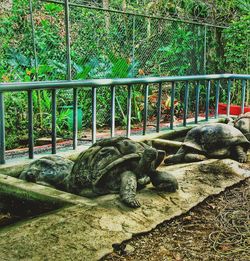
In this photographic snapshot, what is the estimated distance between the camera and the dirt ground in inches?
108

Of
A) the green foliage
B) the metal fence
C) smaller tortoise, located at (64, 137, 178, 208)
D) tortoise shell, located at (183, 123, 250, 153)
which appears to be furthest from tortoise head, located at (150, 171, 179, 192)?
the green foliage

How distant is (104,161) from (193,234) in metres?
0.96

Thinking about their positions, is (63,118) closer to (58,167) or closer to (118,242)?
(58,167)

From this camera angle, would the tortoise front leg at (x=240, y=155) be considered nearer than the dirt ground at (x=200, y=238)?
No

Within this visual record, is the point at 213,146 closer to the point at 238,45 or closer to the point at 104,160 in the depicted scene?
the point at 104,160

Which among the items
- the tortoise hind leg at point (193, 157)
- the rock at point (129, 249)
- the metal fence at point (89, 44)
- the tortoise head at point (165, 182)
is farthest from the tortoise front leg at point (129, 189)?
the metal fence at point (89, 44)

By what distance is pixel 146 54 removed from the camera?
933 cm

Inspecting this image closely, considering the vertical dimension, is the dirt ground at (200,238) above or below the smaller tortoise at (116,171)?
below

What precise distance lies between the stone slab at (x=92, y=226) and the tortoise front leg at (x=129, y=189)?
0.05 meters

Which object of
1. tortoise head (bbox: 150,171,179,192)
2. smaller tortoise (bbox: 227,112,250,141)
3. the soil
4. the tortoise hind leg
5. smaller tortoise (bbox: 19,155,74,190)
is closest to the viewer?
the soil

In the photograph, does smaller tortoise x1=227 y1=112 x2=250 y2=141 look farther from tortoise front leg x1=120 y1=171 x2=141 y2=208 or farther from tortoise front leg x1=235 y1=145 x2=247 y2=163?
tortoise front leg x1=120 y1=171 x2=141 y2=208

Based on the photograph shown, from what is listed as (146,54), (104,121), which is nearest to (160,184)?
(104,121)

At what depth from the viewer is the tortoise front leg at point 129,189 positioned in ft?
11.0

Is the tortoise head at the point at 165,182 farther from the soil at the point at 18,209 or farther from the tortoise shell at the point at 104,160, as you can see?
the soil at the point at 18,209
